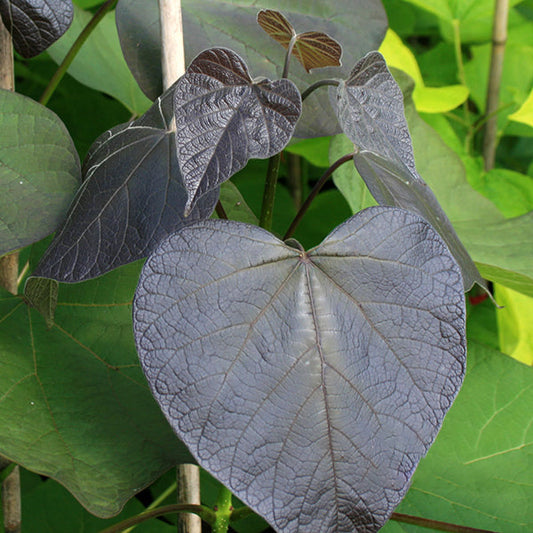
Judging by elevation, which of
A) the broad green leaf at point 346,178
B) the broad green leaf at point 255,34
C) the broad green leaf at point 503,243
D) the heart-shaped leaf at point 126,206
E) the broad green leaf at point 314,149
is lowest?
the broad green leaf at point 503,243

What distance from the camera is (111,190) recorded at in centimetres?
41

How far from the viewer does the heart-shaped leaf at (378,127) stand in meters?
0.39

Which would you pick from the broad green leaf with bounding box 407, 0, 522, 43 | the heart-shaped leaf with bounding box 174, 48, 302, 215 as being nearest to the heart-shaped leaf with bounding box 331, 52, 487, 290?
the heart-shaped leaf with bounding box 174, 48, 302, 215

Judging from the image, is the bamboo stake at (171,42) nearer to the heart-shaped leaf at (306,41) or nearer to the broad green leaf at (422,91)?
the heart-shaped leaf at (306,41)

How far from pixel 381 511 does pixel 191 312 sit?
0.15 meters

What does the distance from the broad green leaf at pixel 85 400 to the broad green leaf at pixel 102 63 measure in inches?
11.7

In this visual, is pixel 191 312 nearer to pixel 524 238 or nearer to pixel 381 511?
pixel 381 511

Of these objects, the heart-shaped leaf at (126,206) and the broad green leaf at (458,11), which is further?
the broad green leaf at (458,11)

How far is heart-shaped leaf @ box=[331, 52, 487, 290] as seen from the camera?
394 mm

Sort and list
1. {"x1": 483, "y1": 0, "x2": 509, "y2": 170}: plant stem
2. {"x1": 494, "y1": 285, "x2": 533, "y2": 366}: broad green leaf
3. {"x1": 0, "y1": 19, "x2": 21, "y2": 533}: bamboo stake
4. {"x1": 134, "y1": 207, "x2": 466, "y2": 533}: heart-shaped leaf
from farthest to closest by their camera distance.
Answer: {"x1": 483, "y1": 0, "x2": 509, "y2": 170}: plant stem
{"x1": 494, "y1": 285, "x2": 533, "y2": 366}: broad green leaf
{"x1": 0, "y1": 19, "x2": 21, "y2": 533}: bamboo stake
{"x1": 134, "y1": 207, "x2": 466, "y2": 533}: heart-shaped leaf

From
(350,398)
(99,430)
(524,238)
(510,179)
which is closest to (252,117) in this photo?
(350,398)

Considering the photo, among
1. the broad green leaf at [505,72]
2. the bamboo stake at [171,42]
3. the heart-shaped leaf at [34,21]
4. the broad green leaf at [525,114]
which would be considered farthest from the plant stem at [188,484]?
the broad green leaf at [505,72]

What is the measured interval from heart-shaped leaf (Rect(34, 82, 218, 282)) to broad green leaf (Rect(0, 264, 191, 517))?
15 cm

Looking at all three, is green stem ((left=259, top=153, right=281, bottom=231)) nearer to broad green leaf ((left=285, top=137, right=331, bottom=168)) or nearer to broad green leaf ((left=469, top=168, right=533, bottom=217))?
broad green leaf ((left=285, top=137, right=331, bottom=168))
